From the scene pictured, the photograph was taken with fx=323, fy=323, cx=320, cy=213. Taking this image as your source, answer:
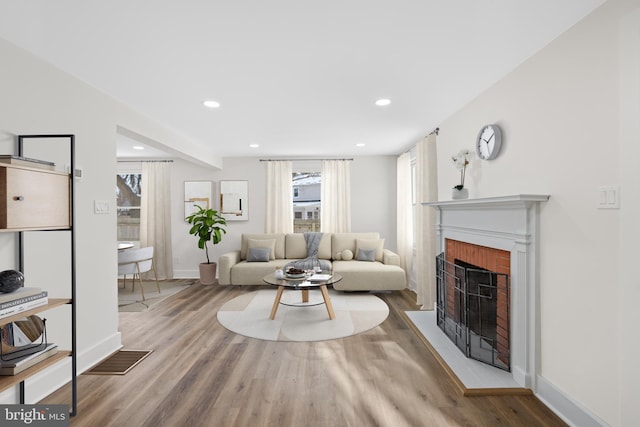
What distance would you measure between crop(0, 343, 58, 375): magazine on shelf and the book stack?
0.94 feet

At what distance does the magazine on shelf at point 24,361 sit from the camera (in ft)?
5.71

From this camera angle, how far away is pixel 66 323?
2416mm

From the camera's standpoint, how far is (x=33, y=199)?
182cm

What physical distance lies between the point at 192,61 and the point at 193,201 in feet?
14.3

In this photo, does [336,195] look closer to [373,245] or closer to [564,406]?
[373,245]

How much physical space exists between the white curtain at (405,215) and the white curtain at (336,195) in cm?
97

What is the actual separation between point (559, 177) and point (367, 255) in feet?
12.0

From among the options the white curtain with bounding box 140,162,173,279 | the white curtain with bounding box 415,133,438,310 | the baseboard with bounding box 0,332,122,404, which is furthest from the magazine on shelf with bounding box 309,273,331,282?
the white curtain with bounding box 140,162,173,279

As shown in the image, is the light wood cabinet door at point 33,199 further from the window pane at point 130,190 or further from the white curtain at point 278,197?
the window pane at point 130,190

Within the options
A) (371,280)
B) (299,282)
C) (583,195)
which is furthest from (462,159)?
(371,280)

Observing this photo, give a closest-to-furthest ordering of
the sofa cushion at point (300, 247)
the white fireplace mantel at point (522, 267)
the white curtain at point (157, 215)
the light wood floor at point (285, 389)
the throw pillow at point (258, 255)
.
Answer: the light wood floor at point (285, 389)
the white fireplace mantel at point (522, 267)
the throw pillow at point (258, 255)
the sofa cushion at point (300, 247)
the white curtain at point (157, 215)

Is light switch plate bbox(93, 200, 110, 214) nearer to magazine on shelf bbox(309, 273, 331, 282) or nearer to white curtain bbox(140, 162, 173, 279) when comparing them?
magazine on shelf bbox(309, 273, 331, 282)

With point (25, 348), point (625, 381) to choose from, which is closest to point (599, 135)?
point (625, 381)

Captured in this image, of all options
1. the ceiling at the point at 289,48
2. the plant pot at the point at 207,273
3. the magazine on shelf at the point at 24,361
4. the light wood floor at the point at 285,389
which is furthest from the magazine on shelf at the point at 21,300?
the plant pot at the point at 207,273
